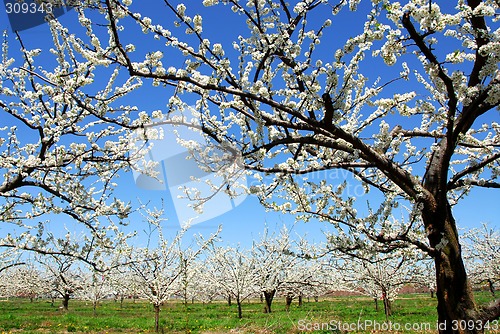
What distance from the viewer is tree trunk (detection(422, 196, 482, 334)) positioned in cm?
364

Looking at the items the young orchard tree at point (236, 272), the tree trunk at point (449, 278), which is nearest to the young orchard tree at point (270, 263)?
the young orchard tree at point (236, 272)

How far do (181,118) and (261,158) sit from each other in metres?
0.96

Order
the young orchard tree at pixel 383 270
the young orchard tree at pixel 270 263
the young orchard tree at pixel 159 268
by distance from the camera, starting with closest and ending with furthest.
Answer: the young orchard tree at pixel 383 270 → the young orchard tree at pixel 159 268 → the young orchard tree at pixel 270 263

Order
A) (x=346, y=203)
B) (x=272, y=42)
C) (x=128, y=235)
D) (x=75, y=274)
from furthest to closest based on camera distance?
(x=75, y=274) < (x=128, y=235) < (x=346, y=203) < (x=272, y=42)

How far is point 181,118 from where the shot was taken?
375 centimetres

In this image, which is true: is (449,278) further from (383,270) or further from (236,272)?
(236,272)

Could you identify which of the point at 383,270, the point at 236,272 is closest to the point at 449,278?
the point at 383,270

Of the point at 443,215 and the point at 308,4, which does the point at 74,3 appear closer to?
the point at 308,4

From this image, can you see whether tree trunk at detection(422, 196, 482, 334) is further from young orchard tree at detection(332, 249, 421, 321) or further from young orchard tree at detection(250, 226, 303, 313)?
young orchard tree at detection(250, 226, 303, 313)

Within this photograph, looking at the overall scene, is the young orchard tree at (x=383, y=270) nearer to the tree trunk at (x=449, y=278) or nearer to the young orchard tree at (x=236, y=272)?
the tree trunk at (x=449, y=278)

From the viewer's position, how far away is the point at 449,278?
374cm

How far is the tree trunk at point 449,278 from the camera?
3.64 metres

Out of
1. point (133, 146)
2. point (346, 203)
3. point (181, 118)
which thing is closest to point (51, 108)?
point (133, 146)

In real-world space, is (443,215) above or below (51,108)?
below
